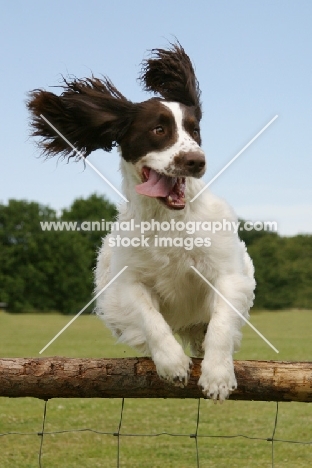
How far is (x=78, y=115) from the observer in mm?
5387

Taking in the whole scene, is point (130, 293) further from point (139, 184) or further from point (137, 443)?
point (137, 443)

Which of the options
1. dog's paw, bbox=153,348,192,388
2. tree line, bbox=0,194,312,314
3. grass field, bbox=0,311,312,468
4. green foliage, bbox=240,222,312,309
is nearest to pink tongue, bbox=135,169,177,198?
dog's paw, bbox=153,348,192,388

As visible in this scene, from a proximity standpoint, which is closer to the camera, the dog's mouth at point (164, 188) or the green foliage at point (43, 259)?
the dog's mouth at point (164, 188)

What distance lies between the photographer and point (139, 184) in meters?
4.77

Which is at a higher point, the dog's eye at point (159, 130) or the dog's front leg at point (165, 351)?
the dog's eye at point (159, 130)

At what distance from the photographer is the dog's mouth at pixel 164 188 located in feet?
15.0

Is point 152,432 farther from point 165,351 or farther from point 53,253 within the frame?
point 53,253

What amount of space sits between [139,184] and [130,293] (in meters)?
0.77

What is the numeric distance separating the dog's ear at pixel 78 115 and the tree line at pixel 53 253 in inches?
1791

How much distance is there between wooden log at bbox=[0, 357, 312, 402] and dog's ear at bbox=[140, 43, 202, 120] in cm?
204

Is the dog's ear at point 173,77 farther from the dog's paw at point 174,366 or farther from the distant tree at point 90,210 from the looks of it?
the distant tree at point 90,210

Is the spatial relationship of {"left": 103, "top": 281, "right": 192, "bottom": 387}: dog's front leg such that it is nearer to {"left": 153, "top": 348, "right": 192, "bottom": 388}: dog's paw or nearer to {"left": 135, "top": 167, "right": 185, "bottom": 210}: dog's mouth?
{"left": 153, "top": 348, "right": 192, "bottom": 388}: dog's paw

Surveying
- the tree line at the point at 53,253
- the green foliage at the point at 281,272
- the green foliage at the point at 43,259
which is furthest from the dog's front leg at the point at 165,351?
the green foliage at the point at 43,259

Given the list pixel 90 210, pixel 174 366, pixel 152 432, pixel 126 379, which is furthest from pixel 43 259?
pixel 174 366
